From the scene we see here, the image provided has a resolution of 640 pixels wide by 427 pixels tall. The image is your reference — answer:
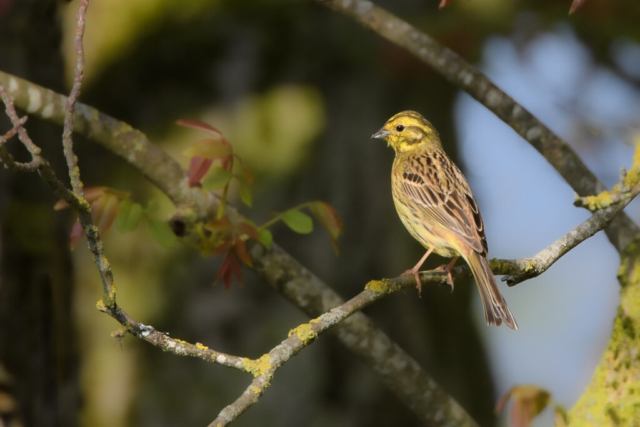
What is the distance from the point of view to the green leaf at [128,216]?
2.97 meters

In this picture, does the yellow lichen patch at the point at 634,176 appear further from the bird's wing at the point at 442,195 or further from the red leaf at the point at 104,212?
the red leaf at the point at 104,212

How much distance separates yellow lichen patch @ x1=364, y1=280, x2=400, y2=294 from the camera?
8.66 ft

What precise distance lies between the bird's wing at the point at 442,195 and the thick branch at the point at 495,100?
1.67 ft

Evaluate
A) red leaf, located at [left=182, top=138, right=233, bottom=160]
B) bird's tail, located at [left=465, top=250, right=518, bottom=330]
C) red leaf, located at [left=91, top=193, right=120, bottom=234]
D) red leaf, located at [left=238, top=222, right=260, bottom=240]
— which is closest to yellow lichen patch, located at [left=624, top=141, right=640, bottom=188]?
bird's tail, located at [left=465, top=250, right=518, bottom=330]

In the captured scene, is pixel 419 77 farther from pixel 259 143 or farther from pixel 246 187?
pixel 246 187

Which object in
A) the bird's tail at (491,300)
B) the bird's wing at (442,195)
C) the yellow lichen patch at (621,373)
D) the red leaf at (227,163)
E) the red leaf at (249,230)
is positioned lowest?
the yellow lichen patch at (621,373)

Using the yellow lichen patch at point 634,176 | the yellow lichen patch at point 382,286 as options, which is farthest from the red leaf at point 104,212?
the yellow lichen patch at point 634,176

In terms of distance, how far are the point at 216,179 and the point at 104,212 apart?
56cm

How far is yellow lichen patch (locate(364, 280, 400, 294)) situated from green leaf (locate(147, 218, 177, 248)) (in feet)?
3.10

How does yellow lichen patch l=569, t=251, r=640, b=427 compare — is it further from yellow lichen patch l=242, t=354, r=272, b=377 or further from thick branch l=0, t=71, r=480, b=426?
yellow lichen patch l=242, t=354, r=272, b=377

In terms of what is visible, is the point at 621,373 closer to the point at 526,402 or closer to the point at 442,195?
the point at 526,402

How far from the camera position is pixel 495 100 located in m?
3.65

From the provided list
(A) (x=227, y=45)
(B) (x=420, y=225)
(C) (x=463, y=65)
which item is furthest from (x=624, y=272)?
(A) (x=227, y=45)

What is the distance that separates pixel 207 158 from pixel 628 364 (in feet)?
7.85
